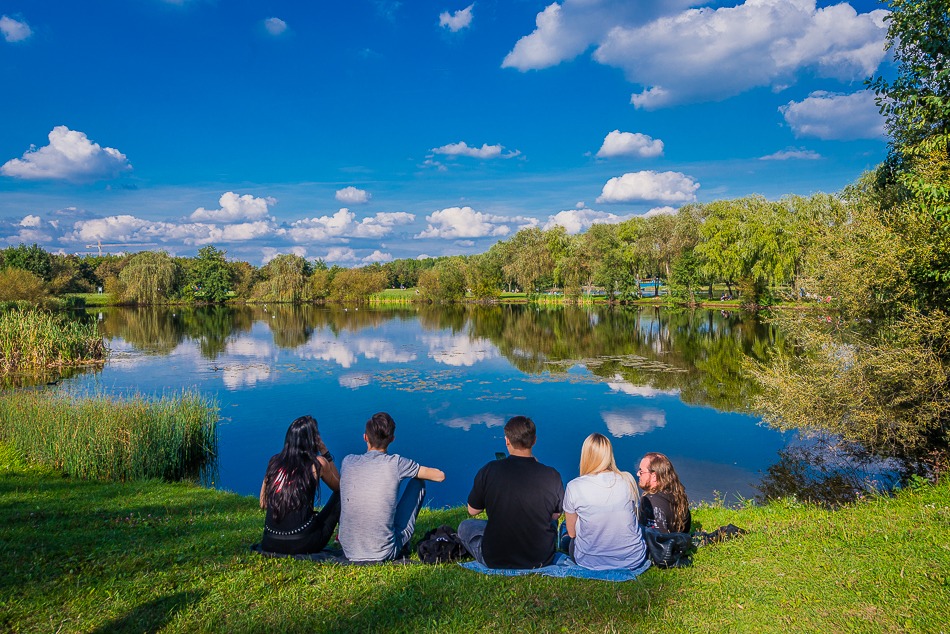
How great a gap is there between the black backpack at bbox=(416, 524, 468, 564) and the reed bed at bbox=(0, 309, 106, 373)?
2436 centimetres

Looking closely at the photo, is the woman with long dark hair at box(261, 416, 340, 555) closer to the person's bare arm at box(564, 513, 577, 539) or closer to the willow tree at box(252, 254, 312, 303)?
the person's bare arm at box(564, 513, 577, 539)

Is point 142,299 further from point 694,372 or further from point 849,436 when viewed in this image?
point 849,436

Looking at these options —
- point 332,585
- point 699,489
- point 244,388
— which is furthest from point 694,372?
point 332,585

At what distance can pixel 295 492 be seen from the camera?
469 cm

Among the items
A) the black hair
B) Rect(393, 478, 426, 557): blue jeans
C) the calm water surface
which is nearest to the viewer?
the black hair

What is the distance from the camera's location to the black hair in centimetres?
468

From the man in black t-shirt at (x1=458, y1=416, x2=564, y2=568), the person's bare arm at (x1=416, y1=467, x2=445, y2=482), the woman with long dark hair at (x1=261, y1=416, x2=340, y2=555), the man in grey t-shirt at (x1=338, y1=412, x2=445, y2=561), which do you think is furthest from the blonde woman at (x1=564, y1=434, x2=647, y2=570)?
the woman with long dark hair at (x1=261, y1=416, x2=340, y2=555)

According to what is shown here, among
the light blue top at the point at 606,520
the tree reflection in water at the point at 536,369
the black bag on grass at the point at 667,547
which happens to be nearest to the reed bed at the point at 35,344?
the tree reflection in water at the point at 536,369

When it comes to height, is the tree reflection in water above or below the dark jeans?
below

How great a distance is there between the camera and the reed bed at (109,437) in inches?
404

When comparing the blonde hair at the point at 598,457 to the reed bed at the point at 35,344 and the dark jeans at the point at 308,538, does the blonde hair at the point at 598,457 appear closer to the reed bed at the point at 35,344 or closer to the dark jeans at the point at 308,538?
the dark jeans at the point at 308,538

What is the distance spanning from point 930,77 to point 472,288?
250ft

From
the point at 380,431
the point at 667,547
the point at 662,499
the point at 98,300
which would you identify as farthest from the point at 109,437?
the point at 98,300

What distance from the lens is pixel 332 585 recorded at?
4363mm
